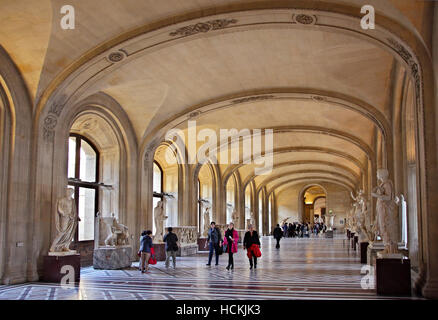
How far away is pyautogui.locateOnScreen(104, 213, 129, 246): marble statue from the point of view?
495 inches

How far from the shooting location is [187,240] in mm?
18891

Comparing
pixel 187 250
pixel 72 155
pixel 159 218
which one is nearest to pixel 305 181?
pixel 187 250

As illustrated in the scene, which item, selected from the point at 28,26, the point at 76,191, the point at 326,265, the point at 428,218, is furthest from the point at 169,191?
the point at 428,218

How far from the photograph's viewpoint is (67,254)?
33.7ft

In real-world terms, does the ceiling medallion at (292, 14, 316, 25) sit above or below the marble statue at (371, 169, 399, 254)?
above

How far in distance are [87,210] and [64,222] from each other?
206 inches

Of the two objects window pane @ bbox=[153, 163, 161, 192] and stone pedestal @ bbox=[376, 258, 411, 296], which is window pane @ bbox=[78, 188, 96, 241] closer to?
window pane @ bbox=[153, 163, 161, 192]

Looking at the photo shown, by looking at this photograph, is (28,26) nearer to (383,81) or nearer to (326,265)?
(383,81)

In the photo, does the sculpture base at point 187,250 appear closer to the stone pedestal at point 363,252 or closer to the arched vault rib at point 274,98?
the arched vault rib at point 274,98

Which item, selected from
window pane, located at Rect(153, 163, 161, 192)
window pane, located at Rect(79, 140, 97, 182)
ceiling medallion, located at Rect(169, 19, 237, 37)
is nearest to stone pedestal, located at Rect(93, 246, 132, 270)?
window pane, located at Rect(79, 140, 97, 182)

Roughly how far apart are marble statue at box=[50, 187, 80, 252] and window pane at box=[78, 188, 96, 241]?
498 cm

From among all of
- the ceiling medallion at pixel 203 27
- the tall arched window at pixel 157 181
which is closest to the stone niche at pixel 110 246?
the ceiling medallion at pixel 203 27

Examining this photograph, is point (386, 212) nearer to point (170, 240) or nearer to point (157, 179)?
point (170, 240)
